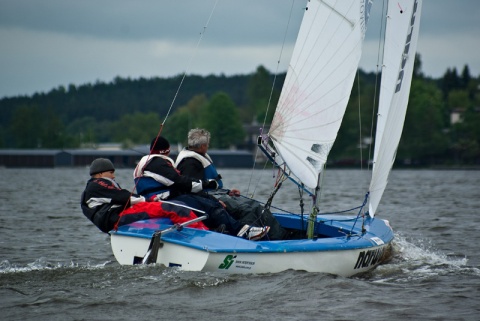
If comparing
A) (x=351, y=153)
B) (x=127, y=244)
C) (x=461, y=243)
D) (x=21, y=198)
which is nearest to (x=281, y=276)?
(x=127, y=244)

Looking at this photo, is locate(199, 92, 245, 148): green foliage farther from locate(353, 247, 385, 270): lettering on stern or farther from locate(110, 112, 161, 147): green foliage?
locate(353, 247, 385, 270): lettering on stern

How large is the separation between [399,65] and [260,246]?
3061 millimetres

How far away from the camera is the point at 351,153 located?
278ft

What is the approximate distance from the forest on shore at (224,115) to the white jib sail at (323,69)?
2892 cm

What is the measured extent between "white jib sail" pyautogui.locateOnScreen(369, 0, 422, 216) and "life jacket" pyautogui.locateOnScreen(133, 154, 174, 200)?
8.34 ft

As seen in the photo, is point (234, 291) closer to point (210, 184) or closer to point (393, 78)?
point (210, 184)

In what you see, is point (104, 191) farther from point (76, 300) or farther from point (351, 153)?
point (351, 153)

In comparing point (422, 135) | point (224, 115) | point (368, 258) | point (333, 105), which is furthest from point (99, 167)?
point (224, 115)

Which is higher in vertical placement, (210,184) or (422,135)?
(422,135)

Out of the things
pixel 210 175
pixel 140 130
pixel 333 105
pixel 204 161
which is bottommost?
pixel 140 130

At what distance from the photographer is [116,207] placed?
10.3 metres

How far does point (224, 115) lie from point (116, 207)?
90.6m

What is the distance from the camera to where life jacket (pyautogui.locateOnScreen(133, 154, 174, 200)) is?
10.3 metres

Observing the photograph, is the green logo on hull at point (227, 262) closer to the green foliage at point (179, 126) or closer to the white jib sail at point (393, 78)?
the white jib sail at point (393, 78)
